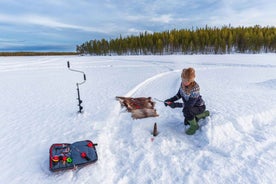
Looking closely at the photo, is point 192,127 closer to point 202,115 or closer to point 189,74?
point 202,115

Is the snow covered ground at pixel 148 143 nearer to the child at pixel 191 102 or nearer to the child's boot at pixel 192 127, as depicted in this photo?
the child's boot at pixel 192 127

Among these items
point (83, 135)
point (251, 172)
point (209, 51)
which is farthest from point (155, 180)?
point (209, 51)

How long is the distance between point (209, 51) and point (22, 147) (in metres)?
59.1

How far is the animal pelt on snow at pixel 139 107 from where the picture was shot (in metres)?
4.83

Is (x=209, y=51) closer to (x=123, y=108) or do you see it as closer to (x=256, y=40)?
(x=256, y=40)

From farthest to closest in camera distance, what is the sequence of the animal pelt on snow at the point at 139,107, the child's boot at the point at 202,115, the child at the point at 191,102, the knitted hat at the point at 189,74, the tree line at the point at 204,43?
the tree line at the point at 204,43, the animal pelt on snow at the point at 139,107, the child's boot at the point at 202,115, the child at the point at 191,102, the knitted hat at the point at 189,74

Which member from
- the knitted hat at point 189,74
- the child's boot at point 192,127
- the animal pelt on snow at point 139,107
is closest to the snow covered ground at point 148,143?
the child's boot at point 192,127

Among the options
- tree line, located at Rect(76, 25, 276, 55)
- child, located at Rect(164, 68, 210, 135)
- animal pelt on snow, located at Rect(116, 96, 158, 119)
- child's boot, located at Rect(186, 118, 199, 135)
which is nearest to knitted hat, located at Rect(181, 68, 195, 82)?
child, located at Rect(164, 68, 210, 135)

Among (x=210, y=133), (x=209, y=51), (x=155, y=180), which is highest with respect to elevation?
(x=209, y=51)

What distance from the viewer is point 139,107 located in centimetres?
537

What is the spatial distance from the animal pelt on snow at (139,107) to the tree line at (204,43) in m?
52.9

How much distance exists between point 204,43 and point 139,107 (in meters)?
55.4

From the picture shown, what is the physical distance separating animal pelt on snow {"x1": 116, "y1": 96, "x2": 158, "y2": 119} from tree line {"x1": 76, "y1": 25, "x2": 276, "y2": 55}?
52.9m

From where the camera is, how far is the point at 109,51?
7394 cm
